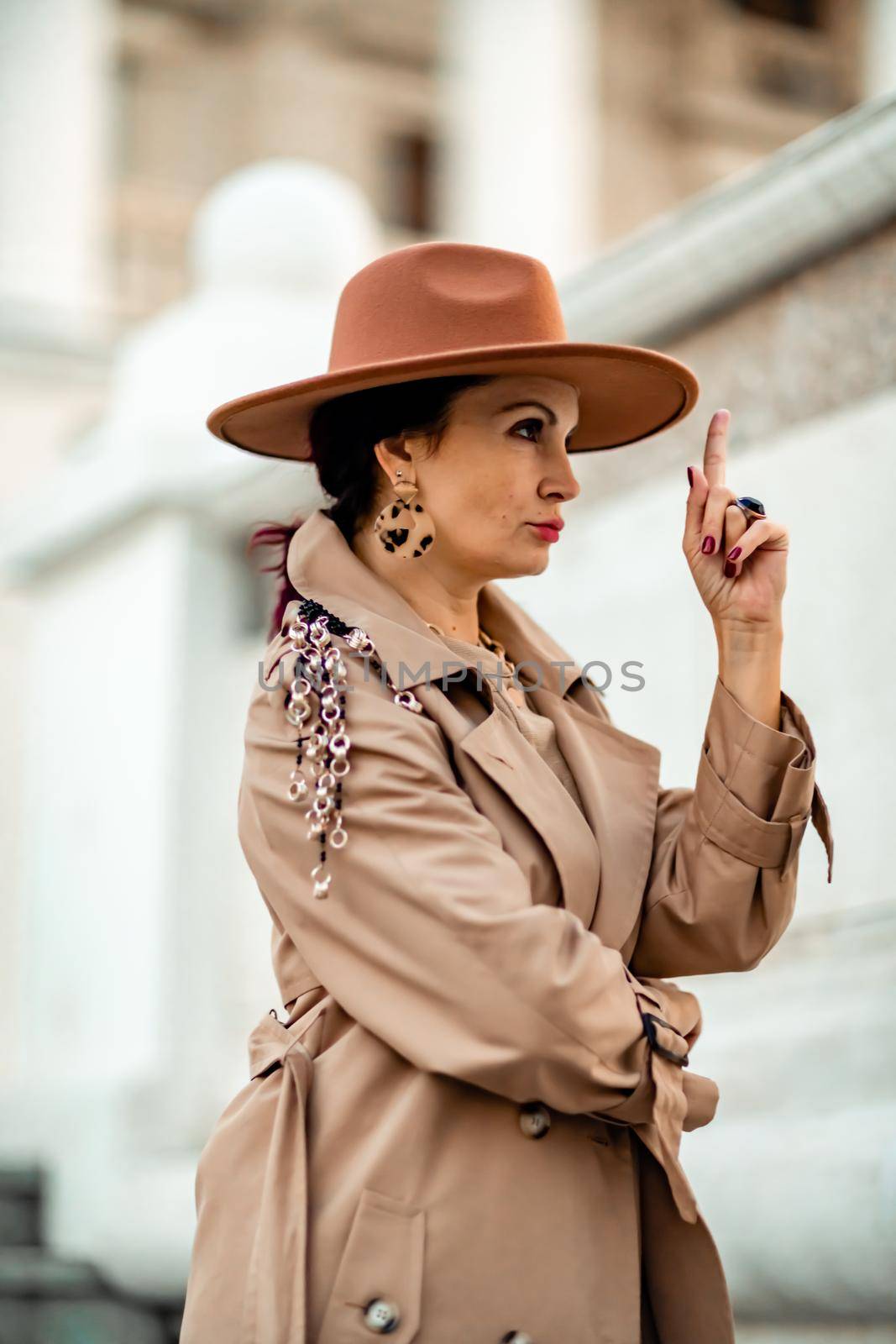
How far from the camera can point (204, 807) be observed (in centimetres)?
555

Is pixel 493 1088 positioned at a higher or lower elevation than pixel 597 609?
lower

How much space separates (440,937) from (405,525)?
64cm

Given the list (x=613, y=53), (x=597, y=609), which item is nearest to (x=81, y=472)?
(x=597, y=609)

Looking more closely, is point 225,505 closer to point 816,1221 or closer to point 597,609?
point 597,609

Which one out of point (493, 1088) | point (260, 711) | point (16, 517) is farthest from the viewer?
point (16, 517)

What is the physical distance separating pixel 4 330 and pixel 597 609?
38.0ft

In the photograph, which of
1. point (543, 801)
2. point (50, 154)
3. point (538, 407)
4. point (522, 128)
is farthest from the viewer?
point (522, 128)

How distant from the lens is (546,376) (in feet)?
8.59

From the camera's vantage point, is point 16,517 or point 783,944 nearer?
point 783,944

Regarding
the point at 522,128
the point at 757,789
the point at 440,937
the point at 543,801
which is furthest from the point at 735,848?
the point at 522,128

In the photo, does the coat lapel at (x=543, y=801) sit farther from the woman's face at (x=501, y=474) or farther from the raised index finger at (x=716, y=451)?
the raised index finger at (x=716, y=451)

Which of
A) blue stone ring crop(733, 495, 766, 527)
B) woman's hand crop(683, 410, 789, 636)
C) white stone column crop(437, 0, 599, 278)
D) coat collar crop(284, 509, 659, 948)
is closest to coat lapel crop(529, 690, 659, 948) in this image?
coat collar crop(284, 509, 659, 948)

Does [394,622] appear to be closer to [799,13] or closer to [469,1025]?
[469,1025]

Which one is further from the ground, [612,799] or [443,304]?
[443,304]
